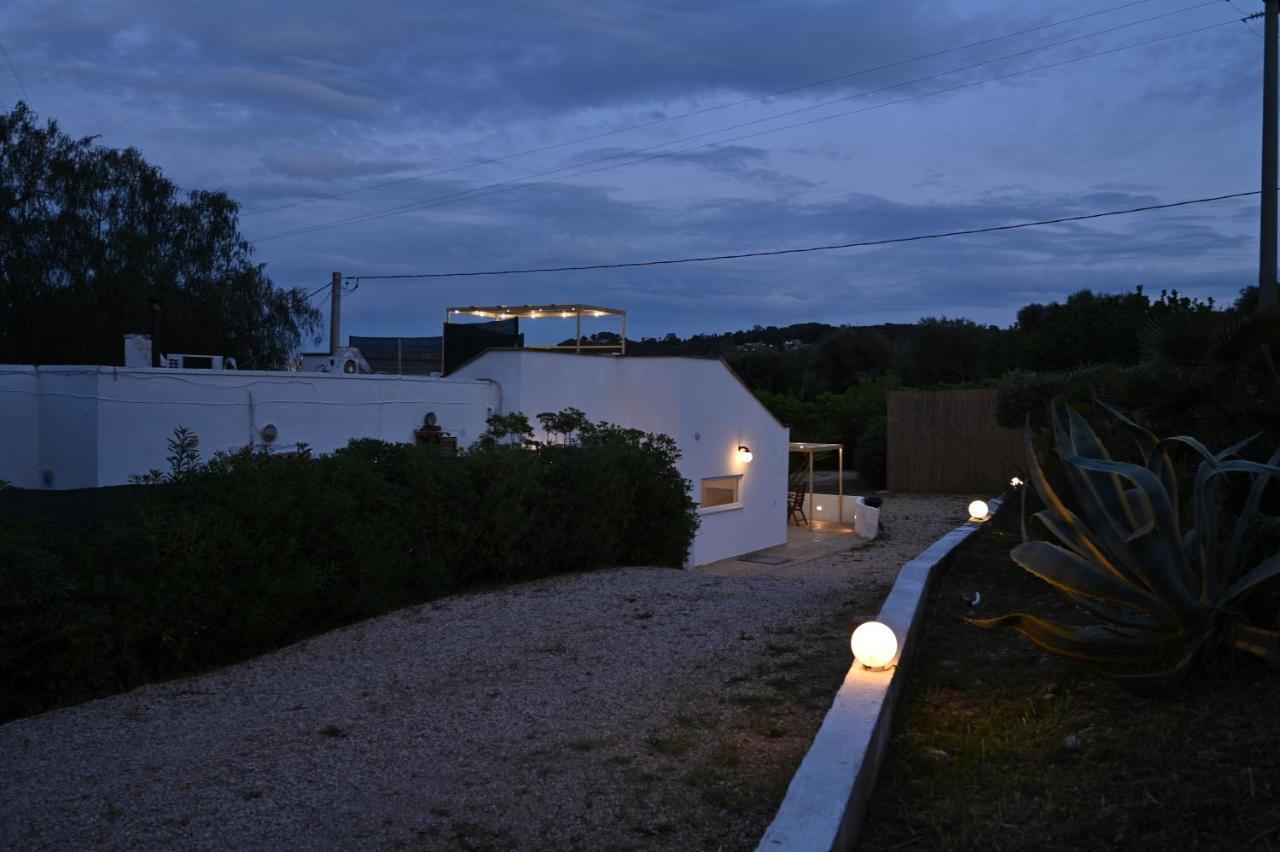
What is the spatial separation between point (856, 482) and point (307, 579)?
2518 centimetres

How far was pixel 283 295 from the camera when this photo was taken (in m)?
40.7

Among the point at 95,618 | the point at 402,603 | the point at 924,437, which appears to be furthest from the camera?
the point at 924,437

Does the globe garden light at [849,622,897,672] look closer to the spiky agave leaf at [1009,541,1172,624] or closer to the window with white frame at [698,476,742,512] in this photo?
the spiky agave leaf at [1009,541,1172,624]

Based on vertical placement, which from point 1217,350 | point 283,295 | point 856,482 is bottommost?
point 856,482

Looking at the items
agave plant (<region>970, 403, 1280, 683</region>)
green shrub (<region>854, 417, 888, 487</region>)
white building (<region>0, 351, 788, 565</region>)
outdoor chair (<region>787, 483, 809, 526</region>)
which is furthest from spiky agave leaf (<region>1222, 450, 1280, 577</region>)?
green shrub (<region>854, 417, 888, 487</region>)

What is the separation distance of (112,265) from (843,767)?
3875 cm

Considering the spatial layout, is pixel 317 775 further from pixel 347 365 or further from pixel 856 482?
pixel 856 482

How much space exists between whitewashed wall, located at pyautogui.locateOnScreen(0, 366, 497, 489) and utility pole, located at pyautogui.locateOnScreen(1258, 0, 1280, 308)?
11531 millimetres

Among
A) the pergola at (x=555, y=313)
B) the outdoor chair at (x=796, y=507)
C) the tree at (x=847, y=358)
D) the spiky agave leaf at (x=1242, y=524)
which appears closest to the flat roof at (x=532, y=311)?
the pergola at (x=555, y=313)

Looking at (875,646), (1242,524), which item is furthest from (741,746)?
(1242,524)

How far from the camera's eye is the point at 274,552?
6293 millimetres

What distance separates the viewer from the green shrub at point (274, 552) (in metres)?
5.09

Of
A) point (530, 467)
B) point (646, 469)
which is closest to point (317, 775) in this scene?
point (530, 467)

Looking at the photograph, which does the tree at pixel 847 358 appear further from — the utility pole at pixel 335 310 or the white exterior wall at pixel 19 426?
the white exterior wall at pixel 19 426
